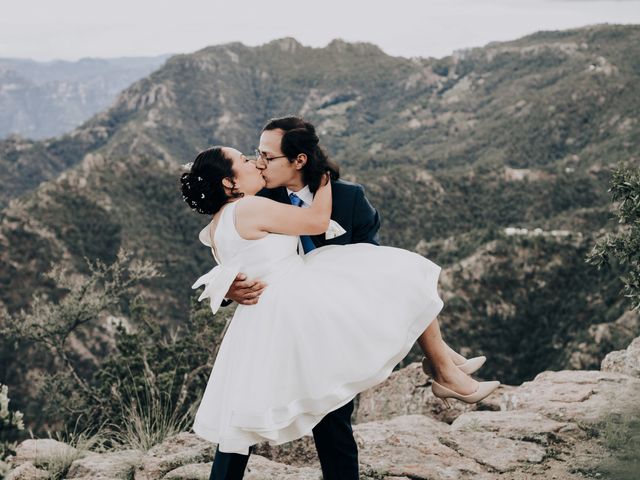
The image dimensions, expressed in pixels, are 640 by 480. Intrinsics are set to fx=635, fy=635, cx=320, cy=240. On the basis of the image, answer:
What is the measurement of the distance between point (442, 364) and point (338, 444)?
0.70 meters

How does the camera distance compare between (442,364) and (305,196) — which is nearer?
(305,196)

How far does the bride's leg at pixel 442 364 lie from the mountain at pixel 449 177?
15032 millimetres

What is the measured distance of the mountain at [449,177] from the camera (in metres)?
29.8

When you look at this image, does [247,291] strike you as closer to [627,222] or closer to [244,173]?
[244,173]

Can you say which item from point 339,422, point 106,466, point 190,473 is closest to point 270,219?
point 339,422

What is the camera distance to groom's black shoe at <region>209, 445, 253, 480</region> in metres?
2.85

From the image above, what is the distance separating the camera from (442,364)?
3283 mm

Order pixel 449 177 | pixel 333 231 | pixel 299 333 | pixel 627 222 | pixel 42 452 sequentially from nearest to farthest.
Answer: pixel 299 333, pixel 333 231, pixel 42 452, pixel 627 222, pixel 449 177

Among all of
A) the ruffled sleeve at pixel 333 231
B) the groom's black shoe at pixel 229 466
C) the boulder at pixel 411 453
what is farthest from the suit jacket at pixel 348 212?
the boulder at pixel 411 453

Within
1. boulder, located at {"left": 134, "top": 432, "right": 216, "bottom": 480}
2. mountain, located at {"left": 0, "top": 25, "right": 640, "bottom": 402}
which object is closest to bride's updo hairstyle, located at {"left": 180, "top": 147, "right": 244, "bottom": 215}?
boulder, located at {"left": 134, "top": 432, "right": 216, "bottom": 480}

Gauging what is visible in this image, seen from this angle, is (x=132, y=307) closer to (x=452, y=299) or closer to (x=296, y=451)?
(x=296, y=451)

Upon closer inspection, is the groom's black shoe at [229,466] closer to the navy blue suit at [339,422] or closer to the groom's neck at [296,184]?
the navy blue suit at [339,422]

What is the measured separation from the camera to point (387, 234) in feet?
147

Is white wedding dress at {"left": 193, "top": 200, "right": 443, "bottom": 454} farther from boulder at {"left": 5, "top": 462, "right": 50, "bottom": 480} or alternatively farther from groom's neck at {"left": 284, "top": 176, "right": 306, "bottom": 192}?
boulder at {"left": 5, "top": 462, "right": 50, "bottom": 480}
